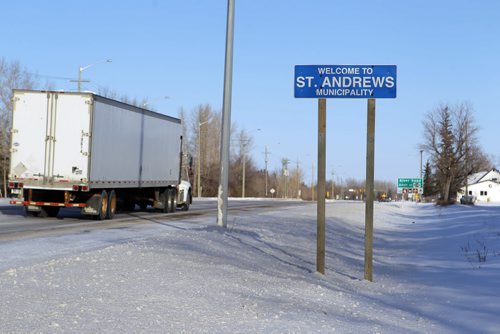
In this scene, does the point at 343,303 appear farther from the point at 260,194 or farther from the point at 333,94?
the point at 260,194

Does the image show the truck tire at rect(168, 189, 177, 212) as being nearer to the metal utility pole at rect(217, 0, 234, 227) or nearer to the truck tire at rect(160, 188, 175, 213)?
the truck tire at rect(160, 188, 175, 213)

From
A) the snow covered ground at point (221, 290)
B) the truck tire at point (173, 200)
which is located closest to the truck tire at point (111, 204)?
the truck tire at point (173, 200)

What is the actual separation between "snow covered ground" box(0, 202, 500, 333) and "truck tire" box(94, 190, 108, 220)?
5.67 meters

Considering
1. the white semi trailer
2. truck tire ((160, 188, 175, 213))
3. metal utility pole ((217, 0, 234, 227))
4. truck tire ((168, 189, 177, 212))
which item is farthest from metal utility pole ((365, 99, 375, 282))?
truck tire ((168, 189, 177, 212))

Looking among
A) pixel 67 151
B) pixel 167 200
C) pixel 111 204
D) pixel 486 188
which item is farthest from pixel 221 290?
pixel 486 188

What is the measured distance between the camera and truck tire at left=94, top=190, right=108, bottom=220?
20.9 m

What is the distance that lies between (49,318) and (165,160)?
22.0 meters

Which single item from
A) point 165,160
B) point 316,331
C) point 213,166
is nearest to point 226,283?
point 316,331

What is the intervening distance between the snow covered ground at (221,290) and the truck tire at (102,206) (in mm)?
5668

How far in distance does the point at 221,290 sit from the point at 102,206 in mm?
14179

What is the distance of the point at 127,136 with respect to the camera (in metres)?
23.0

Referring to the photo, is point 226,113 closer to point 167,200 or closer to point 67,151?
point 67,151

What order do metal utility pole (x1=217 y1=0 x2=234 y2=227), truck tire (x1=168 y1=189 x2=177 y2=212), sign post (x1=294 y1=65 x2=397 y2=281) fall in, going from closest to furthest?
sign post (x1=294 y1=65 x2=397 y2=281) → metal utility pole (x1=217 y1=0 x2=234 y2=227) → truck tire (x1=168 y1=189 x2=177 y2=212)

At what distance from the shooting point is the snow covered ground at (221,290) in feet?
20.1
